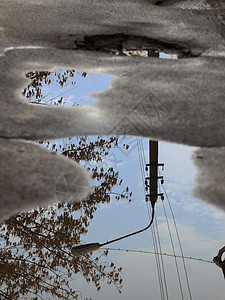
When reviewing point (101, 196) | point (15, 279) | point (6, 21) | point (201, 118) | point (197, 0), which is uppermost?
point (197, 0)

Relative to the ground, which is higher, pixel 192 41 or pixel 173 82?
pixel 192 41

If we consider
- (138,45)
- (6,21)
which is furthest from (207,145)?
(6,21)

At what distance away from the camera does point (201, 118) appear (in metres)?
1.99

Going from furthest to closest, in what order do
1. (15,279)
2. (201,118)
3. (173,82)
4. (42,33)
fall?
(15,279) → (42,33) → (173,82) → (201,118)

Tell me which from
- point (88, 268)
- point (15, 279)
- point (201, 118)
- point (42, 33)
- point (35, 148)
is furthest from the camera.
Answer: point (88, 268)

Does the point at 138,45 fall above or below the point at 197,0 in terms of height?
below

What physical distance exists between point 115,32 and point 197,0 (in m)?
1.44

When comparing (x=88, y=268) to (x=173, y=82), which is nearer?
(x=173, y=82)

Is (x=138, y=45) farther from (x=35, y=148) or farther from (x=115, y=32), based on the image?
(x=35, y=148)

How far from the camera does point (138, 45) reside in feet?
10.2

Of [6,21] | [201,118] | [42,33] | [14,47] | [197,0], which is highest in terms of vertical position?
[197,0]

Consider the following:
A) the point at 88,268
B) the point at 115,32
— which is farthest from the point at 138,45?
the point at 88,268

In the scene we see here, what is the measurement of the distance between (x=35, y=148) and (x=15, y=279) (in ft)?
8.15

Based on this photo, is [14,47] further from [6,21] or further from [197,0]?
[197,0]
